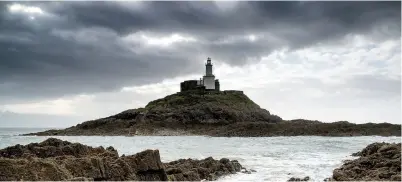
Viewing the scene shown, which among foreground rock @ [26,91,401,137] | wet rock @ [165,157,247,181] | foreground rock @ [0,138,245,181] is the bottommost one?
wet rock @ [165,157,247,181]

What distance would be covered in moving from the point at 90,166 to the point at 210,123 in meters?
66.1

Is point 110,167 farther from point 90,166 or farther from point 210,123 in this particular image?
point 210,123

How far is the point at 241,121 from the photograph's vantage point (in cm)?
7969

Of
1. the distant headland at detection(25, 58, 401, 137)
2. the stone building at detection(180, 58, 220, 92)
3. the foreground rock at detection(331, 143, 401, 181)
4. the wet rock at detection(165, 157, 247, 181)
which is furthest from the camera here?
the stone building at detection(180, 58, 220, 92)

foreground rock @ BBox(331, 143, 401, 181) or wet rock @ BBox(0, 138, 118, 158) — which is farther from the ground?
wet rock @ BBox(0, 138, 118, 158)

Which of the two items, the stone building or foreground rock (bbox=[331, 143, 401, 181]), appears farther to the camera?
the stone building

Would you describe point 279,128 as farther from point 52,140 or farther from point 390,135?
point 52,140

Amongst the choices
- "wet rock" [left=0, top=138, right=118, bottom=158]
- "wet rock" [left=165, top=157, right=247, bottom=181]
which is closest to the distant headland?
"wet rock" [left=165, top=157, right=247, bottom=181]

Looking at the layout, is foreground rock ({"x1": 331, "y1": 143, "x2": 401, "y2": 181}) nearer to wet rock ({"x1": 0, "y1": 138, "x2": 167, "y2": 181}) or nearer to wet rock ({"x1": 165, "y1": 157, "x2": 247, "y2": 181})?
wet rock ({"x1": 165, "y1": 157, "x2": 247, "y2": 181})

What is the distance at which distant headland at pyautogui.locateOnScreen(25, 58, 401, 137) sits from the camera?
69125 mm

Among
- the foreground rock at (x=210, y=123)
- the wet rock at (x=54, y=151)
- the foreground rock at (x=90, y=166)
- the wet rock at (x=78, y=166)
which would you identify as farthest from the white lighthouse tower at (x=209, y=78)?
the wet rock at (x=78, y=166)

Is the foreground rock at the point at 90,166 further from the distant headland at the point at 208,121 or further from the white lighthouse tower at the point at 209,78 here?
the white lighthouse tower at the point at 209,78

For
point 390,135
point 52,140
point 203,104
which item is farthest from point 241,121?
point 52,140

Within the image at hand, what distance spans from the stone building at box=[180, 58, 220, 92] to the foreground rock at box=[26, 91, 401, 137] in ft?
8.66
